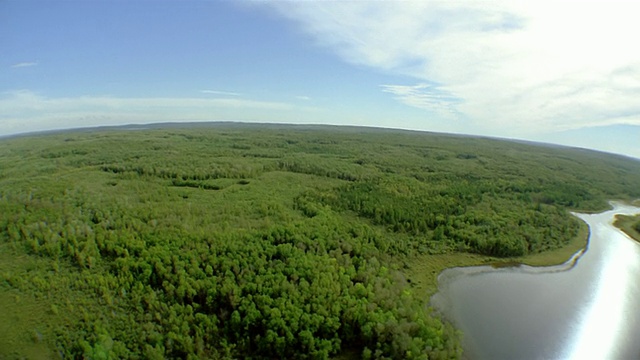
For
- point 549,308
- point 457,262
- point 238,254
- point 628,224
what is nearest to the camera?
point 549,308

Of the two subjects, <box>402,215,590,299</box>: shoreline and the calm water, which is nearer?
the calm water

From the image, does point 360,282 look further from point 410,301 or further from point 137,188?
point 137,188

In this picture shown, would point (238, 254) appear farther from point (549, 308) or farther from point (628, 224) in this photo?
point (628, 224)

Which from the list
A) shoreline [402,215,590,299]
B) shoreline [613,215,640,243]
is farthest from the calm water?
shoreline [613,215,640,243]

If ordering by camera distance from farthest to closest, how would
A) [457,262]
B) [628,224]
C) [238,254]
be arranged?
[628,224] < [457,262] < [238,254]

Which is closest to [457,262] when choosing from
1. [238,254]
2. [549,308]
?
[549,308]

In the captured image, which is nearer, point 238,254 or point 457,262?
point 238,254

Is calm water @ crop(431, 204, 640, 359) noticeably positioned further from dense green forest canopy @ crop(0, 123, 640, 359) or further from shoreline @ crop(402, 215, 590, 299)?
dense green forest canopy @ crop(0, 123, 640, 359)
